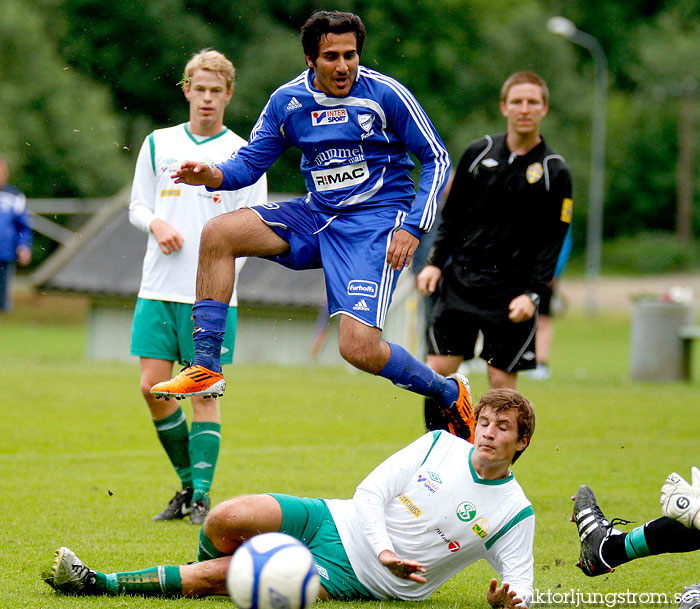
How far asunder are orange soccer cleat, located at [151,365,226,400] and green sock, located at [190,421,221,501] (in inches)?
39.5

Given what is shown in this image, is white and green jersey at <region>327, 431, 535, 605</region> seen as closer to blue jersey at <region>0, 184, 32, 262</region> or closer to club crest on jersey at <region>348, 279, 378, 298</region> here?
club crest on jersey at <region>348, 279, 378, 298</region>

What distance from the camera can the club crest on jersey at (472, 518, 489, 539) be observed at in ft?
15.4

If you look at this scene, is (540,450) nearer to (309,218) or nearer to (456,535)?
(309,218)

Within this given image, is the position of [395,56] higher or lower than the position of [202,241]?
higher

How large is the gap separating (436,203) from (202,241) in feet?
4.16

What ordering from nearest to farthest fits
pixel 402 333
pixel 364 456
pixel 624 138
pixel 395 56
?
pixel 364 456 → pixel 402 333 → pixel 395 56 → pixel 624 138

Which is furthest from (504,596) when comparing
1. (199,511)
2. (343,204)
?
(199,511)

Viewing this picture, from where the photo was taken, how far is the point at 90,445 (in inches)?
355

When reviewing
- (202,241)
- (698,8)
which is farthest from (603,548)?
(698,8)

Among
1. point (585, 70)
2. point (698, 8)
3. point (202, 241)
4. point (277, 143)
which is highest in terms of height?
point (698, 8)

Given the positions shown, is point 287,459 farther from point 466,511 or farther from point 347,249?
point 466,511

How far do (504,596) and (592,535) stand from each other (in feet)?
2.52

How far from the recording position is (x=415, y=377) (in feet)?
19.5

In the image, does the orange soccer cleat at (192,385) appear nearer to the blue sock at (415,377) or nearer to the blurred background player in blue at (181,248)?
the blue sock at (415,377)
